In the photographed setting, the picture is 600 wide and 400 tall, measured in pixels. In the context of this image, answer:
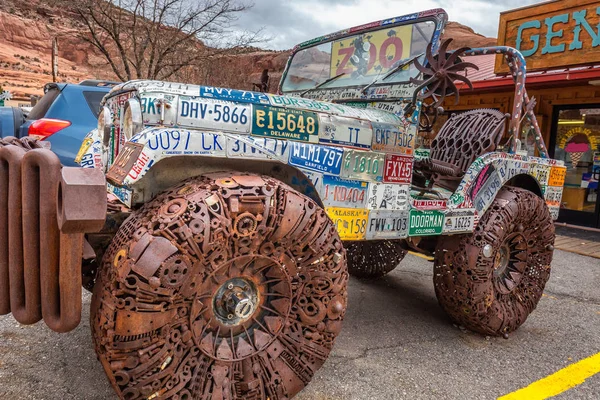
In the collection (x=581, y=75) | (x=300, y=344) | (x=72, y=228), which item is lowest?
(x=300, y=344)

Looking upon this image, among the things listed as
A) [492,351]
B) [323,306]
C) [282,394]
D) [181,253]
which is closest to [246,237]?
[181,253]

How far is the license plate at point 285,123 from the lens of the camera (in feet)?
7.24

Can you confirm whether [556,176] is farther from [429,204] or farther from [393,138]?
[393,138]

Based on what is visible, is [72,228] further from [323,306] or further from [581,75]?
[581,75]

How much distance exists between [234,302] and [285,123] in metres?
0.91

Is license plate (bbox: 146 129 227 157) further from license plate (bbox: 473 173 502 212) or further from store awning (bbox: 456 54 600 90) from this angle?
store awning (bbox: 456 54 600 90)

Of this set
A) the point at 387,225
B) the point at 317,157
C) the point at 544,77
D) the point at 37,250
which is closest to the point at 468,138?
the point at 387,225

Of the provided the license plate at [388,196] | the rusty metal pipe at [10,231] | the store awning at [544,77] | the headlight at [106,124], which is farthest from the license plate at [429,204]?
the store awning at [544,77]

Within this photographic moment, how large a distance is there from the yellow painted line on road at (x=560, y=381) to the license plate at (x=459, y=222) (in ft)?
3.50

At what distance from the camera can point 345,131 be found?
2496 mm

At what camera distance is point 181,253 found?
1799 mm

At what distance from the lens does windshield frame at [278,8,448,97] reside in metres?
2.95

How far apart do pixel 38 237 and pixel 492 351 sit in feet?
9.79

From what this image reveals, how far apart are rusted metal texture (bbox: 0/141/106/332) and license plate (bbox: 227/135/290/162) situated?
72 centimetres
